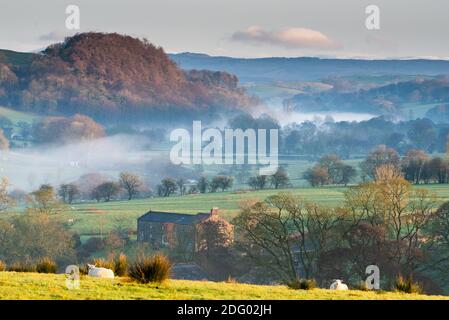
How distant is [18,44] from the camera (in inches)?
4240

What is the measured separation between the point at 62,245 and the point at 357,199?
15101 millimetres

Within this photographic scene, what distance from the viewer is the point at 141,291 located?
1420 cm

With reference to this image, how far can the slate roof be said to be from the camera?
51.2 meters

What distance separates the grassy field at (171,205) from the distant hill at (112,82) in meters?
44.1

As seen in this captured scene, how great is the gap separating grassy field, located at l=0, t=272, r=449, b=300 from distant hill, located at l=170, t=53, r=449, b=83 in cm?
9406

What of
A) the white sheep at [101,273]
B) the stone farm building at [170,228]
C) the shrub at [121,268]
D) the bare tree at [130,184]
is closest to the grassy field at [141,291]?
the white sheep at [101,273]

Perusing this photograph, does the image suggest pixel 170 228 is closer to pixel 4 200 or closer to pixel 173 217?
pixel 173 217

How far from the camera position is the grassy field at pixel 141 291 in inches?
530

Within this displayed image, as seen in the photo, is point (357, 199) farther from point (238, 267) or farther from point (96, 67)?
point (96, 67)

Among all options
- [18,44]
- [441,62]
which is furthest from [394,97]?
[18,44]

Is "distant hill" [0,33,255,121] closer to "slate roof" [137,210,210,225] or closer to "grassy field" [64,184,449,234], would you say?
"grassy field" [64,184,449,234]

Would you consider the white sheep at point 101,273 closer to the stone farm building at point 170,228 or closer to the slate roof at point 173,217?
the stone farm building at point 170,228

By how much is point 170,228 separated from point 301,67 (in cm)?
6709

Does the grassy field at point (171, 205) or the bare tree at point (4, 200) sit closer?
the grassy field at point (171, 205)
